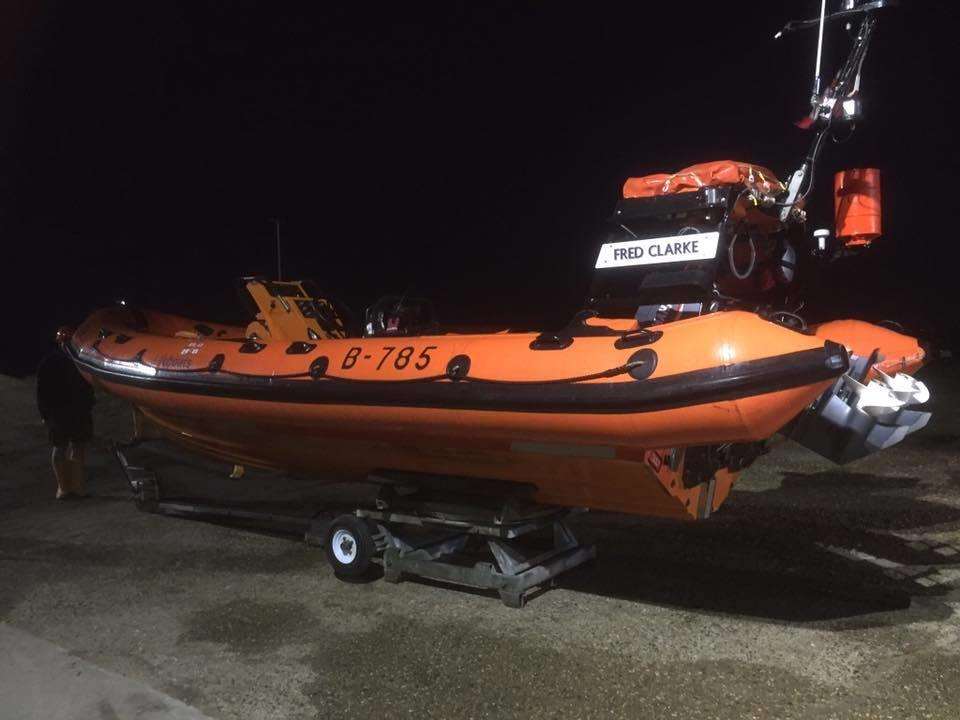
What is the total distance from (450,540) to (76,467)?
11.3 feet

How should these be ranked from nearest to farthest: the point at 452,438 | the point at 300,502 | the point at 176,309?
the point at 452,438 < the point at 300,502 < the point at 176,309

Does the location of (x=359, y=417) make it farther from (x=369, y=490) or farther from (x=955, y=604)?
(x=955, y=604)

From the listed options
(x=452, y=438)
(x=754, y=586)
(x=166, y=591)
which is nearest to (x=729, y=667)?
(x=754, y=586)

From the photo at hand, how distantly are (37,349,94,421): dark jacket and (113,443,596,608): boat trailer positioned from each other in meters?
2.60

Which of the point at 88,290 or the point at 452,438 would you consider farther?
the point at 88,290

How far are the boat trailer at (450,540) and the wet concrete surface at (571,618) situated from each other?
11cm

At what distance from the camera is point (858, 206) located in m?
3.55

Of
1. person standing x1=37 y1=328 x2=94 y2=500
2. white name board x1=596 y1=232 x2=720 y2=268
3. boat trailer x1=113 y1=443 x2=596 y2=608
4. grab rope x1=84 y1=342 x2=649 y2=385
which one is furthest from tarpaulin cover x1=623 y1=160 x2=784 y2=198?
person standing x1=37 y1=328 x2=94 y2=500

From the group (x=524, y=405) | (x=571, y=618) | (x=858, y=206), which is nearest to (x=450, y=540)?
(x=571, y=618)

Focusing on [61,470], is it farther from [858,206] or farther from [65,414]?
[858,206]

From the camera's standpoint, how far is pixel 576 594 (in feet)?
12.0

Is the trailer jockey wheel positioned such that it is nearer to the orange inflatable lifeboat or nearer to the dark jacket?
the orange inflatable lifeboat

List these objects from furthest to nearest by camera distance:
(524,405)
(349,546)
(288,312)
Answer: (288,312), (349,546), (524,405)

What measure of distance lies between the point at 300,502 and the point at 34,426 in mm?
4144
